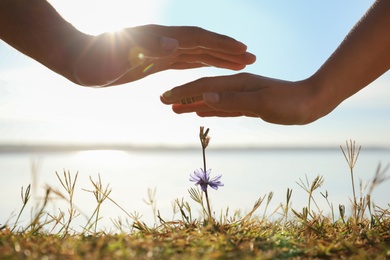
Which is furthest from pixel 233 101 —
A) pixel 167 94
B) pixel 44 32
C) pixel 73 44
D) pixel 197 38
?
pixel 44 32

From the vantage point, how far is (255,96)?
97.3 inches

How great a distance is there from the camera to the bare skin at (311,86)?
246 cm

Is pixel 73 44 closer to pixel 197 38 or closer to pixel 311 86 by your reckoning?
pixel 197 38

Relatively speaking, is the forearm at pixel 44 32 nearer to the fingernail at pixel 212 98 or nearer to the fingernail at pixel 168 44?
the fingernail at pixel 168 44

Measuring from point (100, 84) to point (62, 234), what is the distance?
0.93 metres

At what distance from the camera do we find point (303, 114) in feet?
8.41

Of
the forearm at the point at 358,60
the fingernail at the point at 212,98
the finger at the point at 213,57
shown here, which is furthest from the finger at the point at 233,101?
the finger at the point at 213,57

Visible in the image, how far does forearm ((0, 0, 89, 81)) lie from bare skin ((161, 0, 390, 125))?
2.08 ft

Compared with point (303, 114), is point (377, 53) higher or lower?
higher

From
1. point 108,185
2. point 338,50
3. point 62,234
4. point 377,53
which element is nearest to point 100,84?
point 108,185

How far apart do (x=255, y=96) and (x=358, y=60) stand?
0.68 m

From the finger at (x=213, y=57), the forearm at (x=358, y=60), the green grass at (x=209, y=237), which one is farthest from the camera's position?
the finger at (x=213, y=57)

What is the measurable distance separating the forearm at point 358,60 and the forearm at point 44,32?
4.84ft

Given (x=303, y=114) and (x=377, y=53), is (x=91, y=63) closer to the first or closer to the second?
(x=303, y=114)
